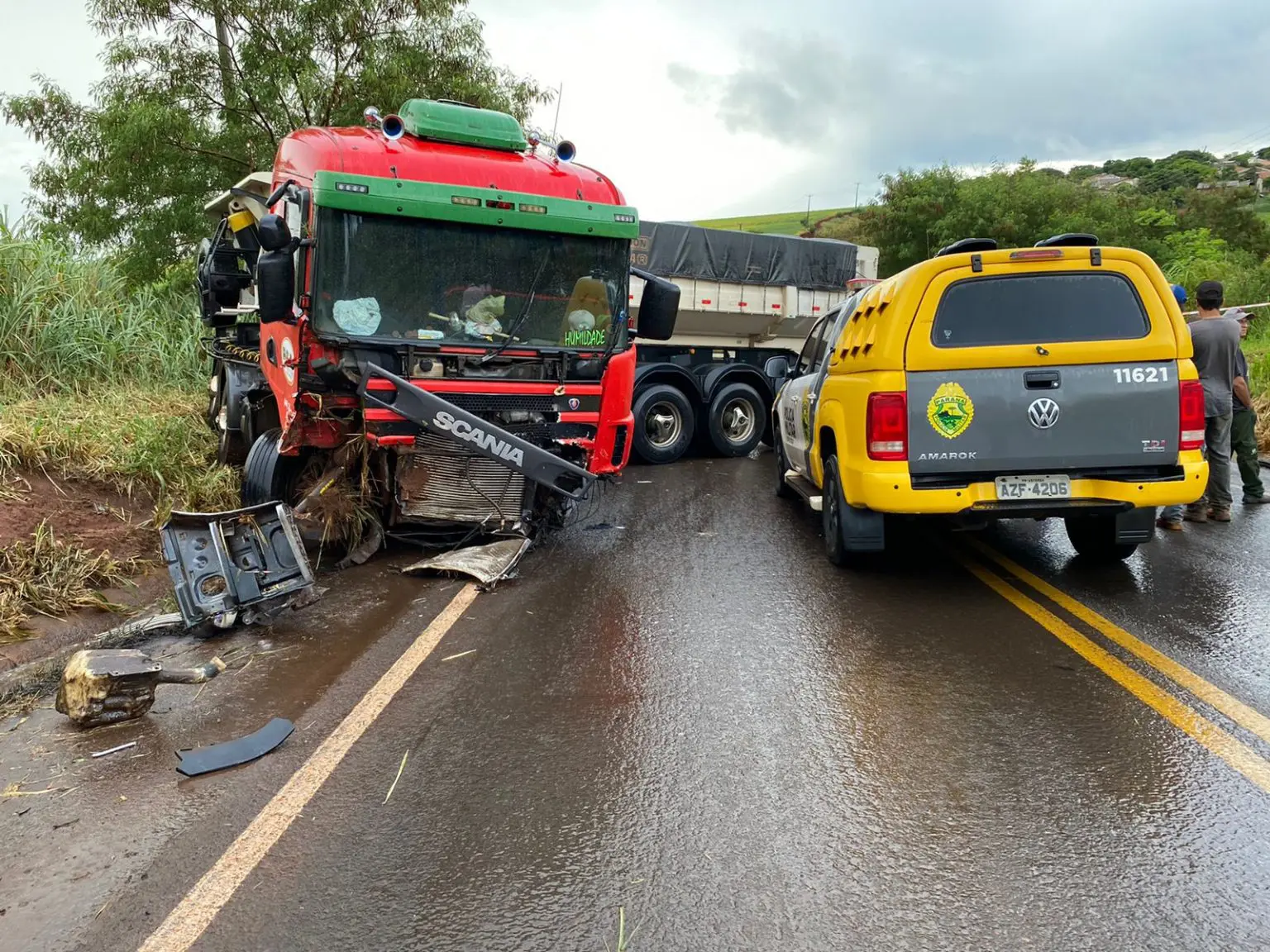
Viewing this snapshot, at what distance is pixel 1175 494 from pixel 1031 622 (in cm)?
123

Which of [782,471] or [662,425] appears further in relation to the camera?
[662,425]

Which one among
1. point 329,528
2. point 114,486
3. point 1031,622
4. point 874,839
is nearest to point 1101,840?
point 874,839

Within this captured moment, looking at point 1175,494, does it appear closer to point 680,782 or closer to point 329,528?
point 680,782

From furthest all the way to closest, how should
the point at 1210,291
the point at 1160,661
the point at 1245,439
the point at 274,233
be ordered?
1. the point at 1245,439
2. the point at 1210,291
3. the point at 274,233
4. the point at 1160,661

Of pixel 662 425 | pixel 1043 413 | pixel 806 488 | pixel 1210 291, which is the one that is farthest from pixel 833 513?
pixel 662 425

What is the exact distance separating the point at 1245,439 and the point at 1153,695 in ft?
18.3

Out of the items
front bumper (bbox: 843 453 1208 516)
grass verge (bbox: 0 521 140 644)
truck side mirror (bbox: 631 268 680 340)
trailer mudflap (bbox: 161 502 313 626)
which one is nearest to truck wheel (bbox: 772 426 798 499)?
truck side mirror (bbox: 631 268 680 340)

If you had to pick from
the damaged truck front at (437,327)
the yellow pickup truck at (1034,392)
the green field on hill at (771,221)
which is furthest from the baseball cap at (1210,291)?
the green field on hill at (771,221)

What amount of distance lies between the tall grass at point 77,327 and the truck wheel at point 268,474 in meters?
3.34

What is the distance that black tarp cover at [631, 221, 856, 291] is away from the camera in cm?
1286

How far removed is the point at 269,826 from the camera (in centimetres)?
315

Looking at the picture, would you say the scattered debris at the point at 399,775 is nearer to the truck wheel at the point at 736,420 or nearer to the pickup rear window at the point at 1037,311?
the pickup rear window at the point at 1037,311

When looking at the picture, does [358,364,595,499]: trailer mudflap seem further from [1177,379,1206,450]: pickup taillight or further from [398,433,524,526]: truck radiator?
[1177,379,1206,450]: pickup taillight

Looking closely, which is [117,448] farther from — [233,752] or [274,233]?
[233,752]
